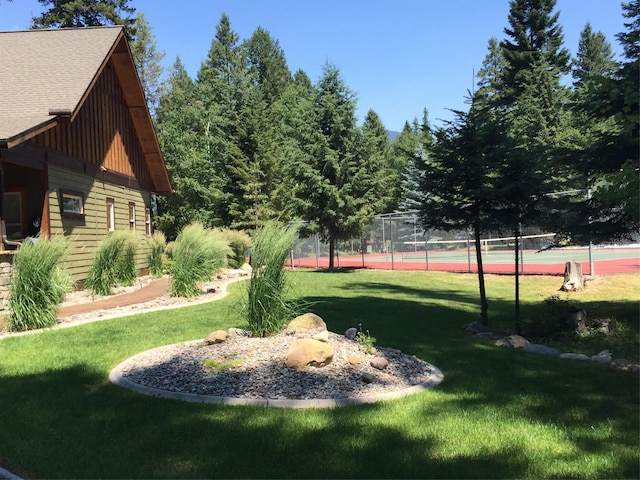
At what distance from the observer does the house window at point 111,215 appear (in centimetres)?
1562

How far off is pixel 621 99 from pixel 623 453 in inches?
200

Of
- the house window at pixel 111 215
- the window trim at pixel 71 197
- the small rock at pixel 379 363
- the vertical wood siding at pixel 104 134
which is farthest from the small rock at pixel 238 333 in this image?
the house window at pixel 111 215

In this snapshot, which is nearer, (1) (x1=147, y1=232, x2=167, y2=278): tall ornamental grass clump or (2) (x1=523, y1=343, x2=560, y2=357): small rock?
(2) (x1=523, y1=343, x2=560, y2=357): small rock

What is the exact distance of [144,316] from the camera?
8.63 metres

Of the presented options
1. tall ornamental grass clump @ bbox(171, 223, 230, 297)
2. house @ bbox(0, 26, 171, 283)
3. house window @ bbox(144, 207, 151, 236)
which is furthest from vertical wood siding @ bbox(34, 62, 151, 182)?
tall ornamental grass clump @ bbox(171, 223, 230, 297)

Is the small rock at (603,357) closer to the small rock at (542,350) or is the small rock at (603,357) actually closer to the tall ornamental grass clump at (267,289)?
the small rock at (542,350)

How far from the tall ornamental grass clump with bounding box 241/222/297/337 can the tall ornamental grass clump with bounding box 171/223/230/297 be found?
212 inches

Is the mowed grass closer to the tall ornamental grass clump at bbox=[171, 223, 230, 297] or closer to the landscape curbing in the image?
the landscape curbing

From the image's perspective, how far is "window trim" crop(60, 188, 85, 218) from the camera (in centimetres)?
1234

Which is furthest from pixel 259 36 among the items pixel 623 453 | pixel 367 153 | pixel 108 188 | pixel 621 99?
pixel 623 453

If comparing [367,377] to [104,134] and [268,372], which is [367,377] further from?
[104,134]

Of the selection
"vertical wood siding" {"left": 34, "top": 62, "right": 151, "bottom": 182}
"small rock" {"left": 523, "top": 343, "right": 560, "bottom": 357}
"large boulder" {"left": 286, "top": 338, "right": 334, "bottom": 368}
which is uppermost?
"vertical wood siding" {"left": 34, "top": 62, "right": 151, "bottom": 182}

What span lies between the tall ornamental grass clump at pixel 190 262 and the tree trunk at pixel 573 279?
9.04 m

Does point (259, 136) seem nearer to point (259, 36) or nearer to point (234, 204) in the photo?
point (234, 204)
